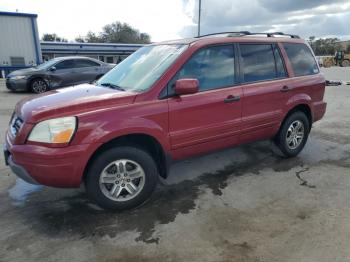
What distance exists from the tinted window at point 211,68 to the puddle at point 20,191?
7.44ft

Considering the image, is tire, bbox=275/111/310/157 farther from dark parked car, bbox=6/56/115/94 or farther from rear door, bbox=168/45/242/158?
dark parked car, bbox=6/56/115/94

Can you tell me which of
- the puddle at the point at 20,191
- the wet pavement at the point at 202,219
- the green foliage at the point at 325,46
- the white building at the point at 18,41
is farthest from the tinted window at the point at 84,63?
the green foliage at the point at 325,46

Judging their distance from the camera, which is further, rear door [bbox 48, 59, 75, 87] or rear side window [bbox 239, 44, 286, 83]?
rear door [bbox 48, 59, 75, 87]

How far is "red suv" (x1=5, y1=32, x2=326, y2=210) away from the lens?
3.37m

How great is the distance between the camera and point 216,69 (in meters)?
4.34

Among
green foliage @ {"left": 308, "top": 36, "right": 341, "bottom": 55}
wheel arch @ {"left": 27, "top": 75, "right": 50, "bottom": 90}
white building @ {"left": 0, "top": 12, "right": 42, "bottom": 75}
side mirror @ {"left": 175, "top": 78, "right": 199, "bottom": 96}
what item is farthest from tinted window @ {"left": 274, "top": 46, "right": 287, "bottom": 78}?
green foliage @ {"left": 308, "top": 36, "right": 341, "bottom": 55}

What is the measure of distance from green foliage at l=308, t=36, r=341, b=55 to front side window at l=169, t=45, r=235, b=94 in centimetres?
7480

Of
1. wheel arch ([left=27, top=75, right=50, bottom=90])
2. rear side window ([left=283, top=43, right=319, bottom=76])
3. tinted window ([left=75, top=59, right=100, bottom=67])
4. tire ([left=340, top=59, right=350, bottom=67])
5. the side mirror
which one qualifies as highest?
rear side window ([left=283, top=43, right=319, bottom=76])

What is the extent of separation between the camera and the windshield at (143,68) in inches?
158

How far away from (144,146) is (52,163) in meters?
1.08

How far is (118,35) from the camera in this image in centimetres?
7362

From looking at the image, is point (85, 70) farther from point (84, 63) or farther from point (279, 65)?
point (279, 65)

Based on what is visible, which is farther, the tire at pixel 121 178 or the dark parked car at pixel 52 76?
the dark parked car at pixel 52 76

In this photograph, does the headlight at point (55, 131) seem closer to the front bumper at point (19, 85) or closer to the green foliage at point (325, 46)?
the front bumper at point (19, 85)
